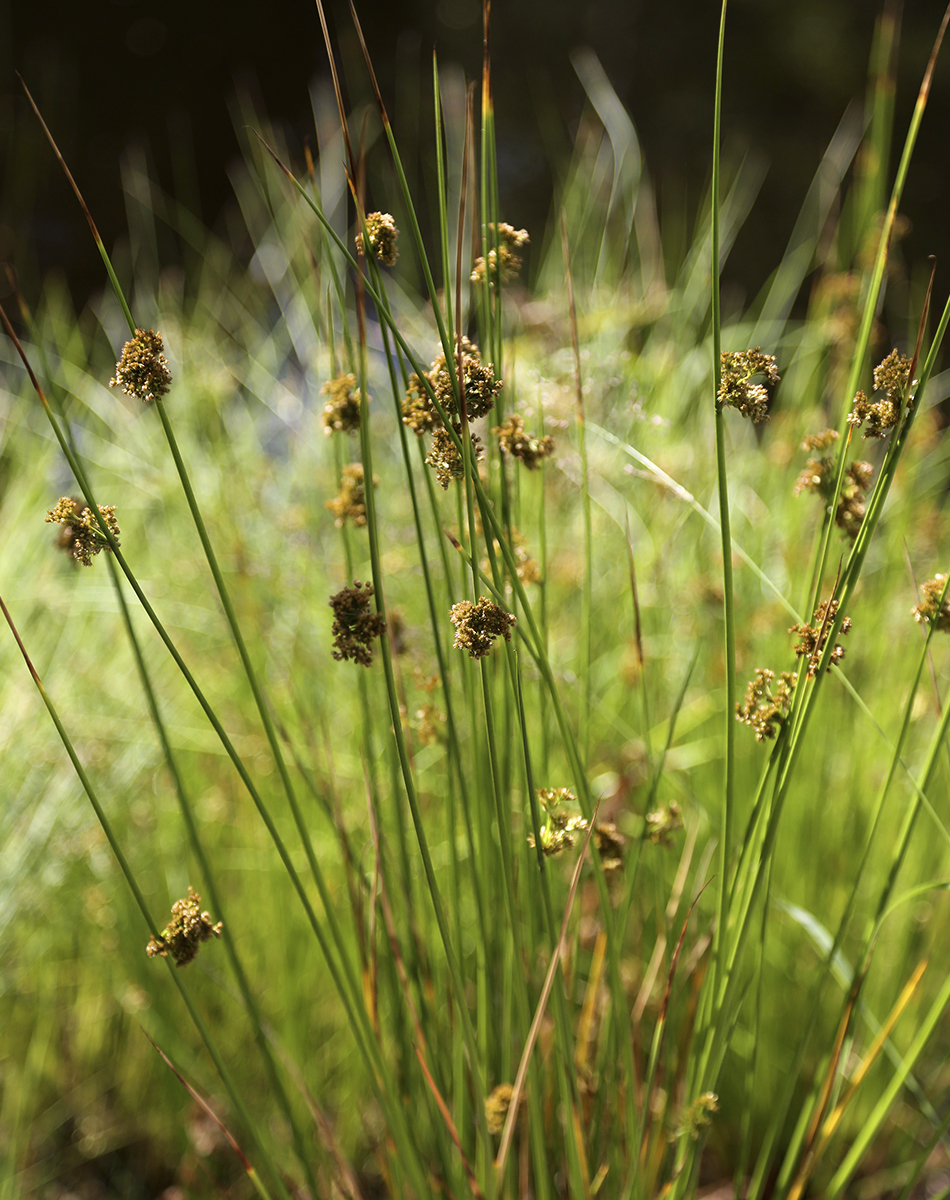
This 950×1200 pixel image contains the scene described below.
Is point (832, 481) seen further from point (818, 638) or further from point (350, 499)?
point (350, 499)

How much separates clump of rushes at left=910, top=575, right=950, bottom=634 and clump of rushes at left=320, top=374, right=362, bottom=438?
282 mm

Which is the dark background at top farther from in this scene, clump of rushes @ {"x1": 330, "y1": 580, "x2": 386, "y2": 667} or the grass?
clump of rushes @ {"x1": 330, "y1": 580, "x2": 386, "y2": 667}

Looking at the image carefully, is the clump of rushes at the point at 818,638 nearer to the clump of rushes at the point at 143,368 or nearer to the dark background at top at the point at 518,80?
the clump of rushes at the point at 143,368

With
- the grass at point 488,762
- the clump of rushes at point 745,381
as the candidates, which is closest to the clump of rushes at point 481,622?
the grass at point 488,762

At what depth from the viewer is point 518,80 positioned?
11.1 feet

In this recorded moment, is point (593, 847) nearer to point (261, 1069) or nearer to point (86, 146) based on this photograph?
point (261, 1069)

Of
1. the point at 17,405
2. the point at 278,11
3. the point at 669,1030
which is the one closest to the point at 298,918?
the point at 669,1030

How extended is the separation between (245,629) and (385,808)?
0.34 m

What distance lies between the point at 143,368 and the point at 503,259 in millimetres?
166

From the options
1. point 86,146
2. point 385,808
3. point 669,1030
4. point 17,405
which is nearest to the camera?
point 669,1030

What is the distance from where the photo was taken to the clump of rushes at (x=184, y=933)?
371mm

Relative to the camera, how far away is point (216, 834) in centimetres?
104

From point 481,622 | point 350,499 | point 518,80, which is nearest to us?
point 481,622

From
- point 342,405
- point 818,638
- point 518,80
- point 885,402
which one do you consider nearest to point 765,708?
point 818,638
